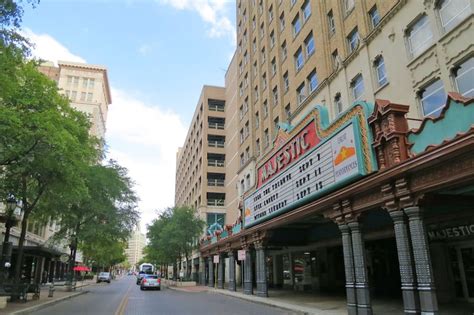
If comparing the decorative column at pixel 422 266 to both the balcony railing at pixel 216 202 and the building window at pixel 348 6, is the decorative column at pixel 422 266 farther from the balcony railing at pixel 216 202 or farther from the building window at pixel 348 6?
the balcony railing at pixel 216 202

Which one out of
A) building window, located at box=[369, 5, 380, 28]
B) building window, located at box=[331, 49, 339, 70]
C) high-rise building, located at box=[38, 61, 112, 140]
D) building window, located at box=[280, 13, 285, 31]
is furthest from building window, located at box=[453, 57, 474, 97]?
high-rise building, located at box=[38, 61, 112, 140]

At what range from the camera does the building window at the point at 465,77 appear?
14.3 meters

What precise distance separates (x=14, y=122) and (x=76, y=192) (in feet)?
20.5

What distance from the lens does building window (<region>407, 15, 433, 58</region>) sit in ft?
54.3

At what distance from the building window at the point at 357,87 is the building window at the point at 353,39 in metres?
1.83

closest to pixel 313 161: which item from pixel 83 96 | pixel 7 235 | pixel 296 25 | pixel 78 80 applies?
pixel 7 235

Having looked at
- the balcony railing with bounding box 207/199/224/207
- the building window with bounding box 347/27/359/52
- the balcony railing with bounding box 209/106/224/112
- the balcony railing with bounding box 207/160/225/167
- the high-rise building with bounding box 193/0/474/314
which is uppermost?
the balcony railing with bounding box 209/106/224/112

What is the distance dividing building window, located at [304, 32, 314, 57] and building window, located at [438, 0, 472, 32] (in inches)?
466

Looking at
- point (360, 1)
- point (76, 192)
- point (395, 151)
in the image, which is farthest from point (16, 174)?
point (360, 1)

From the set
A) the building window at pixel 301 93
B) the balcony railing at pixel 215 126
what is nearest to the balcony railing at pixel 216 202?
the balcony railing at pixel 215 126

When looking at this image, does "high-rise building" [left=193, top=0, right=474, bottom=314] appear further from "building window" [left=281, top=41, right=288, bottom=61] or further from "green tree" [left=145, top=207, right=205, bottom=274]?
"green tree" [left=145, top=207, right=205, bottom=274]

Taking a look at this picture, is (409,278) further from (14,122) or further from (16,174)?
(16,174)

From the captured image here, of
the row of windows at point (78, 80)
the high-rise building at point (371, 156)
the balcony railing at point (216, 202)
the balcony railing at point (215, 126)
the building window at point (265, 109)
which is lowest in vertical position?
the high-rise building at point (371, 156)

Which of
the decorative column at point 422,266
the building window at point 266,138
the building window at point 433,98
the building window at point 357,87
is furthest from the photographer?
the building window at point 266,138
